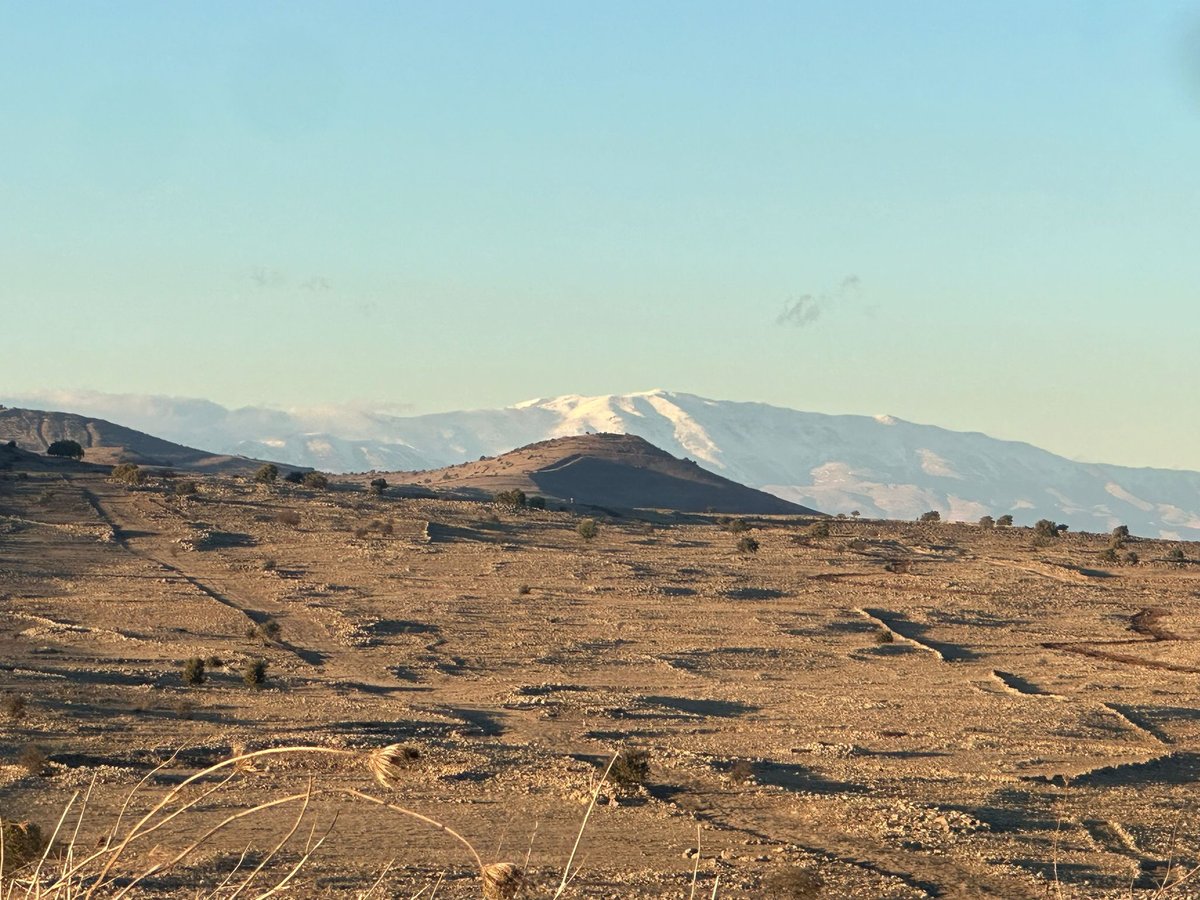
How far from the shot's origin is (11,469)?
258 ft

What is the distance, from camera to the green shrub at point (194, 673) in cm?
3088

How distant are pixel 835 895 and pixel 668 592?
35.7m

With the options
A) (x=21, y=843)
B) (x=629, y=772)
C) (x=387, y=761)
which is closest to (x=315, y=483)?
(x=629, y=772)

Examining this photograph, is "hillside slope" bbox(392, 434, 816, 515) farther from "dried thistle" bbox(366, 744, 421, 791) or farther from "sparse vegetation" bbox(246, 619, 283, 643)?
"dried thistle" bbox(366, 744, 421, 791)

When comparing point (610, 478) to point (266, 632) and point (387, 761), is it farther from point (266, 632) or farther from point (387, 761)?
point (387, 761)

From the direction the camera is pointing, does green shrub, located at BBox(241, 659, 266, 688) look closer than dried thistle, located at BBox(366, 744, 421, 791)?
No

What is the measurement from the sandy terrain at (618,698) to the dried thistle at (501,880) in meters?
1.25

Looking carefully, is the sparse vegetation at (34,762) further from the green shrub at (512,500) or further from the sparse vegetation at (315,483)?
the sparse vegetation at (315,483)

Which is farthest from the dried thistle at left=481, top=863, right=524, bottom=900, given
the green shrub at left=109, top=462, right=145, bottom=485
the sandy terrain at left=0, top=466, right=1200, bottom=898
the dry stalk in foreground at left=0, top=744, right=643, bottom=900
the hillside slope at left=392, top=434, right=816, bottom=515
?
the hillside slope at left=392, top=434, right=816, bottom=515

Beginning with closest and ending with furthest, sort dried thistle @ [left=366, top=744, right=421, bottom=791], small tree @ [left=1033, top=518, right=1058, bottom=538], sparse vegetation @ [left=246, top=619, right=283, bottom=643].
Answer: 1. dried thistle @ [left=366, top=744, right=421, bottom=791]
2. sparse vegetation @ [left=246, top=619, right=283, bottom=643]
3. small tree @ [left=1033, top=518, right=1058, bottom=538]

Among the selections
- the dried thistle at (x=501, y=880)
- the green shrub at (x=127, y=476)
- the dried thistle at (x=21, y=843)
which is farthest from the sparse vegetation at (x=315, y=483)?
the dried thistle at (x=501, y=880)

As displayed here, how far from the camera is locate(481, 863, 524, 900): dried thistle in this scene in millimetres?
5152

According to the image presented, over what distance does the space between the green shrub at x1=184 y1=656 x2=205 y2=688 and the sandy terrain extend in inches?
12.1

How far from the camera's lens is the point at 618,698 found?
3228 cm
